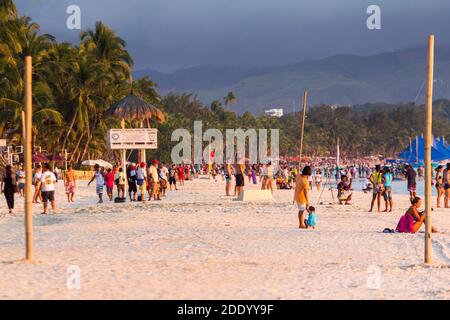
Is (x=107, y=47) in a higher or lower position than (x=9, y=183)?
higher

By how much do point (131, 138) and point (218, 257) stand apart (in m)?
18.3

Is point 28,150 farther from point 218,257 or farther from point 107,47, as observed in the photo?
point 107,47

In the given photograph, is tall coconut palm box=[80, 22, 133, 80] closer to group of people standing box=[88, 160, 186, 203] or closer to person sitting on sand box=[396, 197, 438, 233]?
group of people standing box=[88, 160, 186, 203]

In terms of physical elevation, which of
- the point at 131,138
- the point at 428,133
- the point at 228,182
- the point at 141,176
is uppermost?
the point at 131,138

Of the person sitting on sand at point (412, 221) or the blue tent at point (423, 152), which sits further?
the blue tent at point (423, 152)

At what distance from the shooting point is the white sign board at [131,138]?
29.8m

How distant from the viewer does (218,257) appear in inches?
492

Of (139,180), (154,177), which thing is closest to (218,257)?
(139,180)

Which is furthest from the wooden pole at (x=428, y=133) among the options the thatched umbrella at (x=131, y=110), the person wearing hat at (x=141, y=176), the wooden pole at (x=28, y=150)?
the thatched umbrella at (x=131, y=110)

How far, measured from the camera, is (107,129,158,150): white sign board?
29.8 metres

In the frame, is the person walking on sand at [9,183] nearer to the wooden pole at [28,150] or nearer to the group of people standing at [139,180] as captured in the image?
the group of people standing at [139,180]

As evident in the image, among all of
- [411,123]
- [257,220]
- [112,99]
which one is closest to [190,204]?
[257,220]

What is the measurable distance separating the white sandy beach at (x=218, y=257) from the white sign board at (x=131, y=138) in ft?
30.3

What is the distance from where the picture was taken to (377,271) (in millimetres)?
11133
